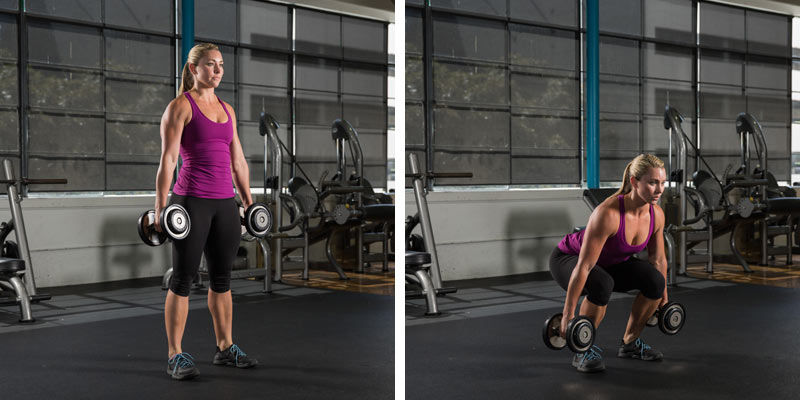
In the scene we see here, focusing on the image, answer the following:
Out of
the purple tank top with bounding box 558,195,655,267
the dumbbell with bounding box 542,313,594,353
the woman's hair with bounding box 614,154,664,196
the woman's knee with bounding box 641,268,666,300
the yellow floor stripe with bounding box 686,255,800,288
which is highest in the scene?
the woman's hair with bounding box 614,154,664,196

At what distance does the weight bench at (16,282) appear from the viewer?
2.61 meters

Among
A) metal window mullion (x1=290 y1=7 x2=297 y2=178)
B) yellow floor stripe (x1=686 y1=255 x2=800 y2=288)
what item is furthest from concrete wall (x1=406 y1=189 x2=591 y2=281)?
yellow floor stripe (x1=686 y1=255 x2=800 y2=288)

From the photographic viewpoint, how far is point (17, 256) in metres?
2.83

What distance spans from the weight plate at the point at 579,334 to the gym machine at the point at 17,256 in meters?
1.91

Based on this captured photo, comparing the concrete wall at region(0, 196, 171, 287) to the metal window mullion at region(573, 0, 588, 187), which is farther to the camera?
the concrete wall at region(0, 196, 171, 287)

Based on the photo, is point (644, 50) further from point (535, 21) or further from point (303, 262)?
point (303, 262)

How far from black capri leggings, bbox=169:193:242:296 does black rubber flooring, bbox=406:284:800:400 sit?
61cm

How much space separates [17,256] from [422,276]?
1585 mm

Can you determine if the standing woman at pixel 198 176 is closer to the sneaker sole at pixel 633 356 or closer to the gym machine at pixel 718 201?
the sneaker sole at pixel 633 356

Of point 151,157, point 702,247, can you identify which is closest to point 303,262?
point 151,157

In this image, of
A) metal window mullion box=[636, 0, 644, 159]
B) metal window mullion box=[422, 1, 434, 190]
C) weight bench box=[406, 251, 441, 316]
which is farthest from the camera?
metal window mullion box=[636, 0, 644, 159]

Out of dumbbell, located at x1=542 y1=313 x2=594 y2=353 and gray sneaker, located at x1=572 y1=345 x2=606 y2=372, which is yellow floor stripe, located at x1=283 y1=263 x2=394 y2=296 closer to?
dumbbell, located at x1=542 y1=313 x2=594 y2=353

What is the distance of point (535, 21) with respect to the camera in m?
2.89

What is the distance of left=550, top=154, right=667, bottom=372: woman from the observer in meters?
1.87
